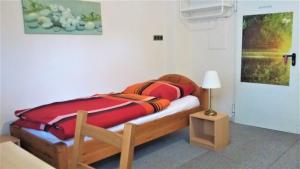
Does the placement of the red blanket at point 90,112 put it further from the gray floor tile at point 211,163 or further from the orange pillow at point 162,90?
the gray floor tile at point 211,163

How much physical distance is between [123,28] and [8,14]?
5.09 ft

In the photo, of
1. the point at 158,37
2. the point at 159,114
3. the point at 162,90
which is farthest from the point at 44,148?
the point at 158,37

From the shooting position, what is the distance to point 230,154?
294 centimetres

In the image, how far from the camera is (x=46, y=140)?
223cm

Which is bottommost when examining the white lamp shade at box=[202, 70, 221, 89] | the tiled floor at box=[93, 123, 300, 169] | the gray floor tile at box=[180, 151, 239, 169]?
the gray floor tile at box=[180, 151, 239, 169]

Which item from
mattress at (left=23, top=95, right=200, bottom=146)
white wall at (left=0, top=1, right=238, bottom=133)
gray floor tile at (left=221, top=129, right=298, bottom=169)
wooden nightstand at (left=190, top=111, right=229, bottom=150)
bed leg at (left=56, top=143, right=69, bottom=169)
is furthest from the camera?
wooden nightstand at (left=190, top=111, right=229, bottom=150)

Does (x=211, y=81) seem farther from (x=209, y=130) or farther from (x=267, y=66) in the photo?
(x=267, y=66)

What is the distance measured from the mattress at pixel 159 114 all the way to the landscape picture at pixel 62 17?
1.18m

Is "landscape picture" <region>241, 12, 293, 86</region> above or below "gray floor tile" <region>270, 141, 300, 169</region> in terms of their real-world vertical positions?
above

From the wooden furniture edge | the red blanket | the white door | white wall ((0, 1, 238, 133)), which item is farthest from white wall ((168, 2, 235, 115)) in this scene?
the wooden furniture edge

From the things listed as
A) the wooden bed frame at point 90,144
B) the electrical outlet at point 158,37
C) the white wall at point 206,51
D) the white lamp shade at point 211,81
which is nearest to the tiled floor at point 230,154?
the wooden bed frame at point 90,144

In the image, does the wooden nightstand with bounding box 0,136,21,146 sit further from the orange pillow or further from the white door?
the white door

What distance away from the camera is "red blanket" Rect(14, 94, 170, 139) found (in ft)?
7.38

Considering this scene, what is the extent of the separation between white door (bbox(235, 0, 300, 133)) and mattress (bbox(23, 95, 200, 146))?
88 centimetres
